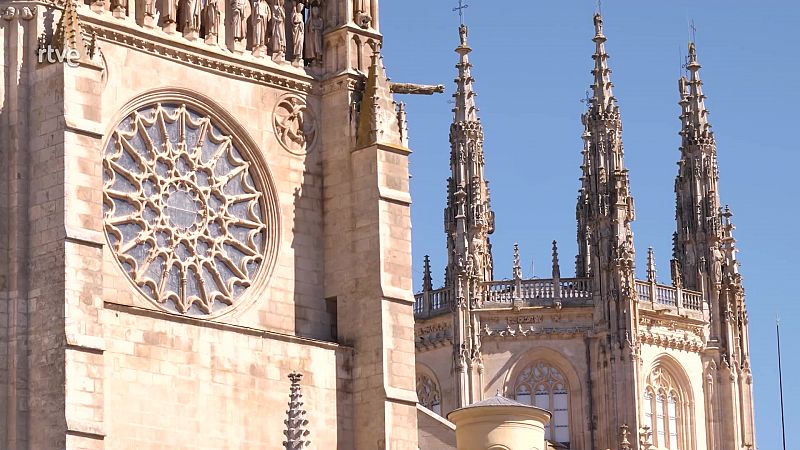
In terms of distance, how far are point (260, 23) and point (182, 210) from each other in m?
3.75

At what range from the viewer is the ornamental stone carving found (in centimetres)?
3978

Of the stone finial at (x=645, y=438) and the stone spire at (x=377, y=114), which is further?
the stone finial at (x=645, y=438)

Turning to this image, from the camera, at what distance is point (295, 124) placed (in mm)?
40000

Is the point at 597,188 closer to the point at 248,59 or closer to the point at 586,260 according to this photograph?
the point at 586,260

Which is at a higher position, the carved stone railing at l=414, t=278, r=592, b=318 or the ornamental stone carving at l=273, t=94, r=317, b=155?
the carved stone railing at l=414, t=278, r=592, b=318

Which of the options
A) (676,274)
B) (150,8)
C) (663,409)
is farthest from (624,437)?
(150,8)

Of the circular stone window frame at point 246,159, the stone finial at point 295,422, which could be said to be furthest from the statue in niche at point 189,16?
the stone finial at point 295,422

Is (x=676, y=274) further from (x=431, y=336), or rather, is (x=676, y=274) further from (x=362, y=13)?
(x=362, y=13)

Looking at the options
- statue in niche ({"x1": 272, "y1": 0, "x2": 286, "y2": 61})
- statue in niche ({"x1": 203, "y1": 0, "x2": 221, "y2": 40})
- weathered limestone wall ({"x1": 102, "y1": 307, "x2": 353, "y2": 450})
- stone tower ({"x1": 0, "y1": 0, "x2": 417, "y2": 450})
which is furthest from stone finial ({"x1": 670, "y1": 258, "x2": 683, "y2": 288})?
statue in niche ({"x1": 203, "y1": 0, "x2": 221, "y2": 40})

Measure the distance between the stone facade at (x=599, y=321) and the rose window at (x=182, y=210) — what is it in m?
33.0

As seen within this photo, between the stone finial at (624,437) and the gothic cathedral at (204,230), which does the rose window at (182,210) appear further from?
the stone finial at (624,437)

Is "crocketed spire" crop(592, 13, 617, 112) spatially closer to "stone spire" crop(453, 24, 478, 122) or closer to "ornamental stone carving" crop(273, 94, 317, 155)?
"stone spire" crop(453, 24, 478, 122)

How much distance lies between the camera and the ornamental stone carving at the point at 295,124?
39781mm

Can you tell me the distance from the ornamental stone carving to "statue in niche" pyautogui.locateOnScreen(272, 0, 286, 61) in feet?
2.37
